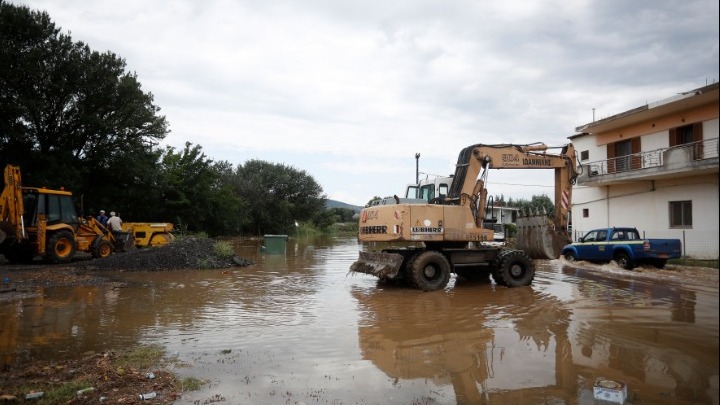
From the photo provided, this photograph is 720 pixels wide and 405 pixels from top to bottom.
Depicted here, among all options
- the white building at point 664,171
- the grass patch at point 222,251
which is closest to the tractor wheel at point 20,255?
the grass patch at point 222,251

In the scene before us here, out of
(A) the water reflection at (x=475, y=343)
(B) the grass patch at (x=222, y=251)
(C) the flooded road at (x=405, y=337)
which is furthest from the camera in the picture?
(B) the grass patch at (x=222, y=251)

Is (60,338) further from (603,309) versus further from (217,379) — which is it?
(603,309)

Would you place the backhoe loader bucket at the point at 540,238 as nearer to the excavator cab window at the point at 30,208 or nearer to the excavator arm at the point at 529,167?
the excavator arm at the point at 529,167

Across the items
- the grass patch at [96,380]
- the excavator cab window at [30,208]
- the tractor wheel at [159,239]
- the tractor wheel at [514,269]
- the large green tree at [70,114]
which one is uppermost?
the large green tree at [70,114]

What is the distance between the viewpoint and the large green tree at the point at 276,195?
51344mm

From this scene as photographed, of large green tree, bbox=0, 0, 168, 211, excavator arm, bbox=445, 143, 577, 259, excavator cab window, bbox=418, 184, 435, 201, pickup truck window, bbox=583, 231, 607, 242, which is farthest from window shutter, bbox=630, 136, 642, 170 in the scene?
large green tree, bbox=0, 0, 168, 211

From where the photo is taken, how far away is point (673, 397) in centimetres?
454

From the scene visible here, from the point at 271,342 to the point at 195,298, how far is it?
182 inches

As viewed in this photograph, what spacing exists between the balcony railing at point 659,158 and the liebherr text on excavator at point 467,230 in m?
3.77

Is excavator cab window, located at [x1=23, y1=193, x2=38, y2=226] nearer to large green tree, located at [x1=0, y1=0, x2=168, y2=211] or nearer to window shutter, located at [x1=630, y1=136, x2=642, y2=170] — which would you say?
large green tree, located at [x1=0, y1=0, x2=168, y2=211]

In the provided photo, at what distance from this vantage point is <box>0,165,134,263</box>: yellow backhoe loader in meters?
15.6

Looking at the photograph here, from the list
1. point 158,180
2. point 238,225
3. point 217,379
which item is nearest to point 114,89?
point 158,180

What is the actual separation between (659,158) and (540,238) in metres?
7.90

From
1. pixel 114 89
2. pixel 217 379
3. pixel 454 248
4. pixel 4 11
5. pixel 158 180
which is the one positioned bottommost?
pixel 217 379
